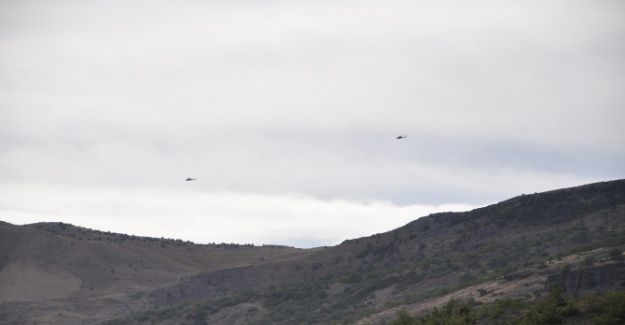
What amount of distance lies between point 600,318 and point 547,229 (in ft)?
162

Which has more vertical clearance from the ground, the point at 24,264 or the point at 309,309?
the point at 24,264

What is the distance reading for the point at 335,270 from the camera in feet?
350

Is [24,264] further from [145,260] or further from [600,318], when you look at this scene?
[600,318]

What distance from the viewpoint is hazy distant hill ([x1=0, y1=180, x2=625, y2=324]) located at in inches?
2744

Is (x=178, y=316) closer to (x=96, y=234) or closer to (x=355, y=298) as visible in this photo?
(x=355, y=298)

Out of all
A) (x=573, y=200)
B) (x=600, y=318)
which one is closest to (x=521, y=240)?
(x=573, y=200)

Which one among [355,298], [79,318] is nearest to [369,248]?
[355,298]

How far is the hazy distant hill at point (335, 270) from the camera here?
229ft

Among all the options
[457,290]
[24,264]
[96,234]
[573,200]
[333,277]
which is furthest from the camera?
[96,234]

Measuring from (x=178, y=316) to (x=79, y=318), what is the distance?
17.1 meters

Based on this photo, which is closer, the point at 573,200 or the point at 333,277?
the point at 573,200

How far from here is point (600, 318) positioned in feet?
134

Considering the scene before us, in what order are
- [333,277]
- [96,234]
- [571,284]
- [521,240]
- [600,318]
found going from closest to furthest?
1. [600,318]
2. [571,284]
3. [521,240]
4. [333,277]
5. [96,234]

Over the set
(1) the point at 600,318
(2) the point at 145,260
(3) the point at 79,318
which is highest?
(2) the point at 145,260
